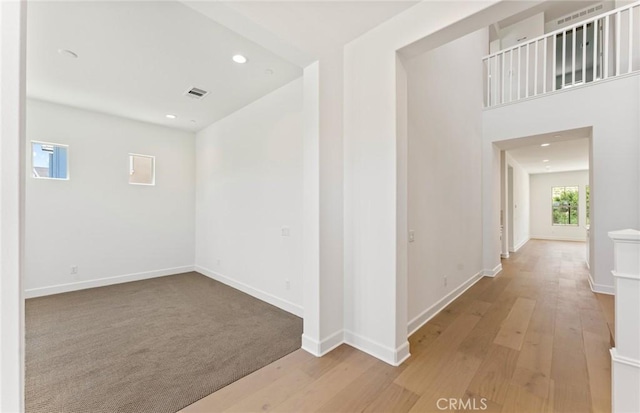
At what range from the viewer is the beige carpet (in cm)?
183

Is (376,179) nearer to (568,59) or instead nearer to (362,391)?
(362,391)

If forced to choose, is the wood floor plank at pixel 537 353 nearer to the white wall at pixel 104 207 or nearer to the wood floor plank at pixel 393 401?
the wood floor plank at pixel 393 401

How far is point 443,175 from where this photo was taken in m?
3.41

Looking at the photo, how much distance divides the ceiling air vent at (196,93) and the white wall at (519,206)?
7.43 m

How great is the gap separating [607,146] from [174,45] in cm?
589

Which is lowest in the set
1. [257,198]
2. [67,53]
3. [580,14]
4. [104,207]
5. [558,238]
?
[558,238]

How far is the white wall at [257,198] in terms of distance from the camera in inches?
130

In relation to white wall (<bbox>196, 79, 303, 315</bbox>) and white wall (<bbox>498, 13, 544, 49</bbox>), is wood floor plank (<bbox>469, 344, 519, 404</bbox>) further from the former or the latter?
white wall (<bbox>498, 13, 544, 49</bbox>)

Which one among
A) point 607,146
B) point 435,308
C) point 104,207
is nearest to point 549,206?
point 607,146

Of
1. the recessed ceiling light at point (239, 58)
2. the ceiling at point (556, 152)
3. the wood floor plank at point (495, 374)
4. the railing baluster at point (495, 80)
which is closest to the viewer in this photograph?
the wood floor plank at point (495, 374)

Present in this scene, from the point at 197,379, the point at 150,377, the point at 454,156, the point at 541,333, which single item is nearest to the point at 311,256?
the point at 197,379

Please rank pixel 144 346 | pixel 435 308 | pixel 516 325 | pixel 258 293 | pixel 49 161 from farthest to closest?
pixel 49 161
pixel 258 293
pixel 435 308
pixel 516 325
pixel 144 346

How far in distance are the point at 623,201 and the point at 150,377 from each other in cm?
612

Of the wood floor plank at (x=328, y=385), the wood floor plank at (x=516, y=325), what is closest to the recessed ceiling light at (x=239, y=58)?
the wood floor plank at (x=328, y=385)
